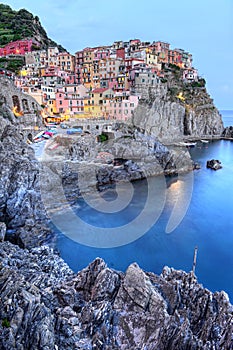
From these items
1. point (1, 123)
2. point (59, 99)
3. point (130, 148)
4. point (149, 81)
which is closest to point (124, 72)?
point (149, 81)

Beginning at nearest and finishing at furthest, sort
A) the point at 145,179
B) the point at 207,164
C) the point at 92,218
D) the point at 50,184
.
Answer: the point at 92,218, the point at 50,184, the point at 145,179, the point at 207,164

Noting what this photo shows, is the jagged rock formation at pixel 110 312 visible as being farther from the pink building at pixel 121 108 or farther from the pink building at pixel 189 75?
the pink building at pixel 189 75

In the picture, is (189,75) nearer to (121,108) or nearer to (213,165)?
(121,108)

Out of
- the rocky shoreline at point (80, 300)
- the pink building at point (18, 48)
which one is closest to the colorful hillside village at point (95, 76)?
the pink building at point (18, 48)

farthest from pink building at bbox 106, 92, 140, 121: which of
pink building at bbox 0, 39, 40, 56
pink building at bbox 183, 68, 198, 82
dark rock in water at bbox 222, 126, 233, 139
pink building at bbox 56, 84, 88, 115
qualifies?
pink building at bbox 0, 39, 40, 56

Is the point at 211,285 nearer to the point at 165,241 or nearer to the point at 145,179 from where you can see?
the point at 165,241
